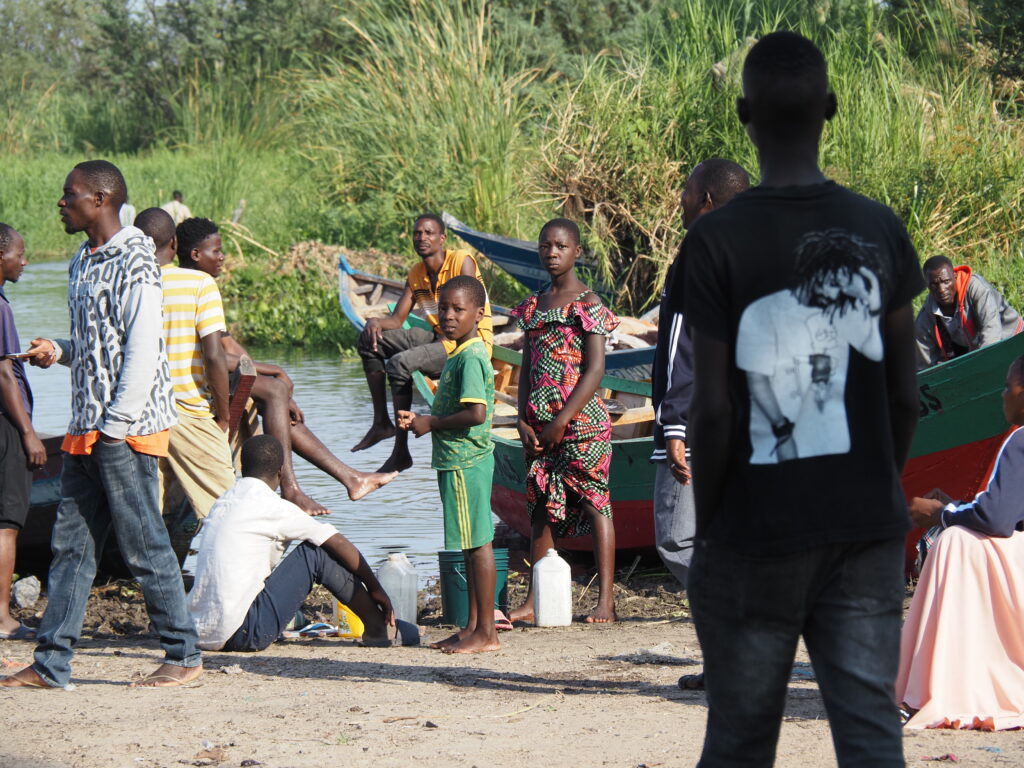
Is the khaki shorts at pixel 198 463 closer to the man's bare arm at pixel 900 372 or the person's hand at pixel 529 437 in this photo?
the person's hand at pixel 529 437

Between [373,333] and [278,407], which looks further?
[373,333]

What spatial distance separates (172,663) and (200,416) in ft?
4.66

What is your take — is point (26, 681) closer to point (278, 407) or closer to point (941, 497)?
point (278, 407)

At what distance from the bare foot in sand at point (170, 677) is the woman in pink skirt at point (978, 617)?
98.8 inches

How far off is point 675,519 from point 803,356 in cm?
247

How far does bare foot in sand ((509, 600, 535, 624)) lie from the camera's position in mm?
6316

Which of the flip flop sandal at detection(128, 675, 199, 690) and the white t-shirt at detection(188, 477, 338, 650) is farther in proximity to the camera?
the white t-shirt at detection(188, 477, 338, 650)

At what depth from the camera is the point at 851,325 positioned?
2.49 m

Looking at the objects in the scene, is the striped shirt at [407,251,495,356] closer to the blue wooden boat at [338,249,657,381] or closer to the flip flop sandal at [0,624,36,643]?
the blue wooden boat at [338,249,657,381]

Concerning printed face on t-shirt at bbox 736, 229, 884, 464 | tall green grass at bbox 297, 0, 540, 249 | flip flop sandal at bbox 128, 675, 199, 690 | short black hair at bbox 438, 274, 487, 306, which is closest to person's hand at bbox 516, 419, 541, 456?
short black hair at bbox 438, 274, 487, 306

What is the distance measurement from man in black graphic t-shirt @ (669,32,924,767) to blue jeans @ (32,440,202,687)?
266 cm

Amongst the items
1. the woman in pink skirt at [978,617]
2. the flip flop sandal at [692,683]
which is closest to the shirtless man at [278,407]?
the flip flop sandal at [692,683]

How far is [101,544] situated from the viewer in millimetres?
4809

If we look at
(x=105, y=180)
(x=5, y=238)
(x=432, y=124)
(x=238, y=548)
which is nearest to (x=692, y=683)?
(x=238, y=548)
